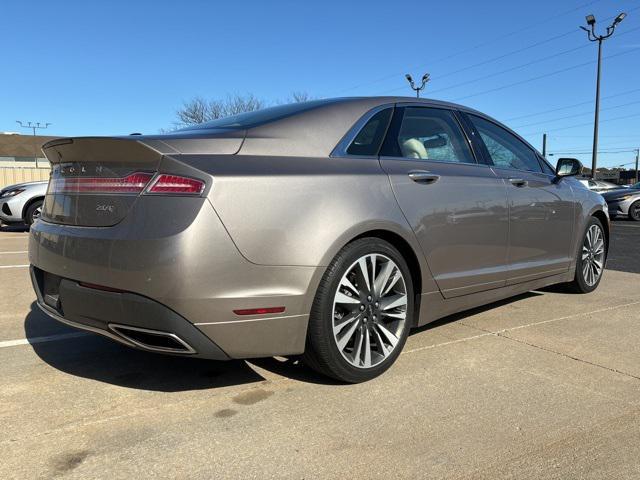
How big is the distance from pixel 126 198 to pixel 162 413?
105 centimetres

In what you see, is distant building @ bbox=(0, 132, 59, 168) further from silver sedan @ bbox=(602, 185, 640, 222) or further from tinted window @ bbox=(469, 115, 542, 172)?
tinted window @ bbox=(469, 115, 542, 172)

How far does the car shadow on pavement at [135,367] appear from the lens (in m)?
3.09

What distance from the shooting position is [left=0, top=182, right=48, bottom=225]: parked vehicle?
38.5 ft

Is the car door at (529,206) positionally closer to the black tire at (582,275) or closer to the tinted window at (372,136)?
the black tire at (582,275)

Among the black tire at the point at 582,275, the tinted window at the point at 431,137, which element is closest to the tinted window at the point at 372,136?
the tinted window at the point at 431,137

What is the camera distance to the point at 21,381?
3.08 metres

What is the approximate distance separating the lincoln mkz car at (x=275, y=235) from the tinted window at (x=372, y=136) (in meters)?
0.01

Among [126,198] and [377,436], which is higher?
[126,198]

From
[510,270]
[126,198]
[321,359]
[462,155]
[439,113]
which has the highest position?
[439,113]

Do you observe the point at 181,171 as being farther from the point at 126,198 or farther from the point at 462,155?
the point at 462,155

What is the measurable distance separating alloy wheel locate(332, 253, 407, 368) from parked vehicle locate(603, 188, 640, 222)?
15.9 meters

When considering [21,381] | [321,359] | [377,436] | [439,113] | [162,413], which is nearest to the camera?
[377,436]

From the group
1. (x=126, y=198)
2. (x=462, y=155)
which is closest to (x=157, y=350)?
(x=126, y=198)

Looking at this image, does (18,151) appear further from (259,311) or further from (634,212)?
(259,311)
